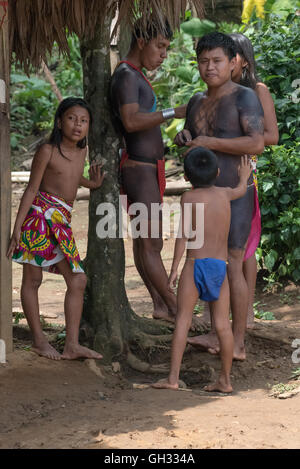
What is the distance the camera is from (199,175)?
4.42m

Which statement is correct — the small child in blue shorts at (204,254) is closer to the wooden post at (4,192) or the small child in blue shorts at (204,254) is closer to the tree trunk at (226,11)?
the wooden post at (4,192)

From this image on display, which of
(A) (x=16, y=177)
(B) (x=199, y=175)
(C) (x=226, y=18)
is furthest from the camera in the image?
(C) (x=226, y=18)

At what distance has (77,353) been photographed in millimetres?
4742

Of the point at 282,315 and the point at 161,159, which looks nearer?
the point at 161,159

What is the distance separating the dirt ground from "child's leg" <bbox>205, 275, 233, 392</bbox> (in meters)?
0.11

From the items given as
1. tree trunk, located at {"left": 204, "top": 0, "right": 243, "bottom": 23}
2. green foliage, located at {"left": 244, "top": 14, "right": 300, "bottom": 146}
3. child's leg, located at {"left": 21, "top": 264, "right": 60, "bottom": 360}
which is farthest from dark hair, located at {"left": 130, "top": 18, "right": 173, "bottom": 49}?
tree trunk, located at {"left": 204, "top": 0, "right": 243, "bottom": 23}

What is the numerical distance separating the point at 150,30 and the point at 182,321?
188 centimetres

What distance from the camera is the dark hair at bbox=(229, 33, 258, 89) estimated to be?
489cm

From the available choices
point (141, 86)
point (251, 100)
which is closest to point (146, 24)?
point (141, 86)

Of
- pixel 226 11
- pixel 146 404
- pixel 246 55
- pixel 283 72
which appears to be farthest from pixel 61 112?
pixel 226 11
